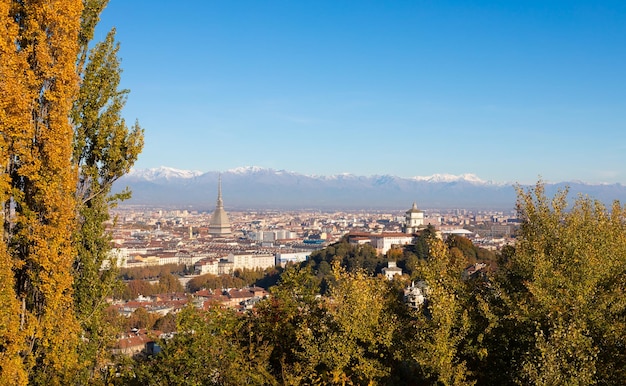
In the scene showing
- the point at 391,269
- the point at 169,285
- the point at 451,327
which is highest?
the point at 451,327

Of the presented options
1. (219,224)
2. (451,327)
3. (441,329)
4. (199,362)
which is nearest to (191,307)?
(199,362)

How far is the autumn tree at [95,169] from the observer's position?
686 centimetres

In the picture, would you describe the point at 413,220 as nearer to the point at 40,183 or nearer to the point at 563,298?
the point at 563,298

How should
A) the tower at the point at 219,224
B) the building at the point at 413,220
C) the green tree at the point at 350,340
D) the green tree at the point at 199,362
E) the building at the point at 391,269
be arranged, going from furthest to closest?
the tower at the point at 219,224 < the building at the point at 413,220 < the building at the point at 391,269 < the green tree at the point at 350,340 < the green tree at the point at 199,362

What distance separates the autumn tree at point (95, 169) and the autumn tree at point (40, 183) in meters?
0.30

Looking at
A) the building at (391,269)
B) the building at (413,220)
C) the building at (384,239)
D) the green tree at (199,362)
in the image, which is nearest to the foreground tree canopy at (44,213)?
the green tree at (199,362)

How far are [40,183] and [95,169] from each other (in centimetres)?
84

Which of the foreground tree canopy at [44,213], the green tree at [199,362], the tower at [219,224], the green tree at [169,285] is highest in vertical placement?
the foreground tree canopy at [44,213]

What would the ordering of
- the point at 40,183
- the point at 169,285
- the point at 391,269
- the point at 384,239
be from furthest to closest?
the point at 384,239 < the point at 169,285 < the point at 391,269 < the point at 40,183

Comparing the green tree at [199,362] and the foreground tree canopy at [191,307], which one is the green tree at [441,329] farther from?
the green tree at [199,362]

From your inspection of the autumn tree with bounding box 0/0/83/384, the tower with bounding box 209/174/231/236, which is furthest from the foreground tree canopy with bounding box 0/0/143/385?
the tower with bounding box 209/174/231/236

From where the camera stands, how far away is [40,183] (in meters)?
6.28

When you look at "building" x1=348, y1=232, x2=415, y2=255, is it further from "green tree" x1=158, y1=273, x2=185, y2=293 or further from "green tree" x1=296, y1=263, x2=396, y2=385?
"green tree" x1=296, y1=263, x2=396, y2=385

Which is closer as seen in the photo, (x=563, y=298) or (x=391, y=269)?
(x=563, y=298)
